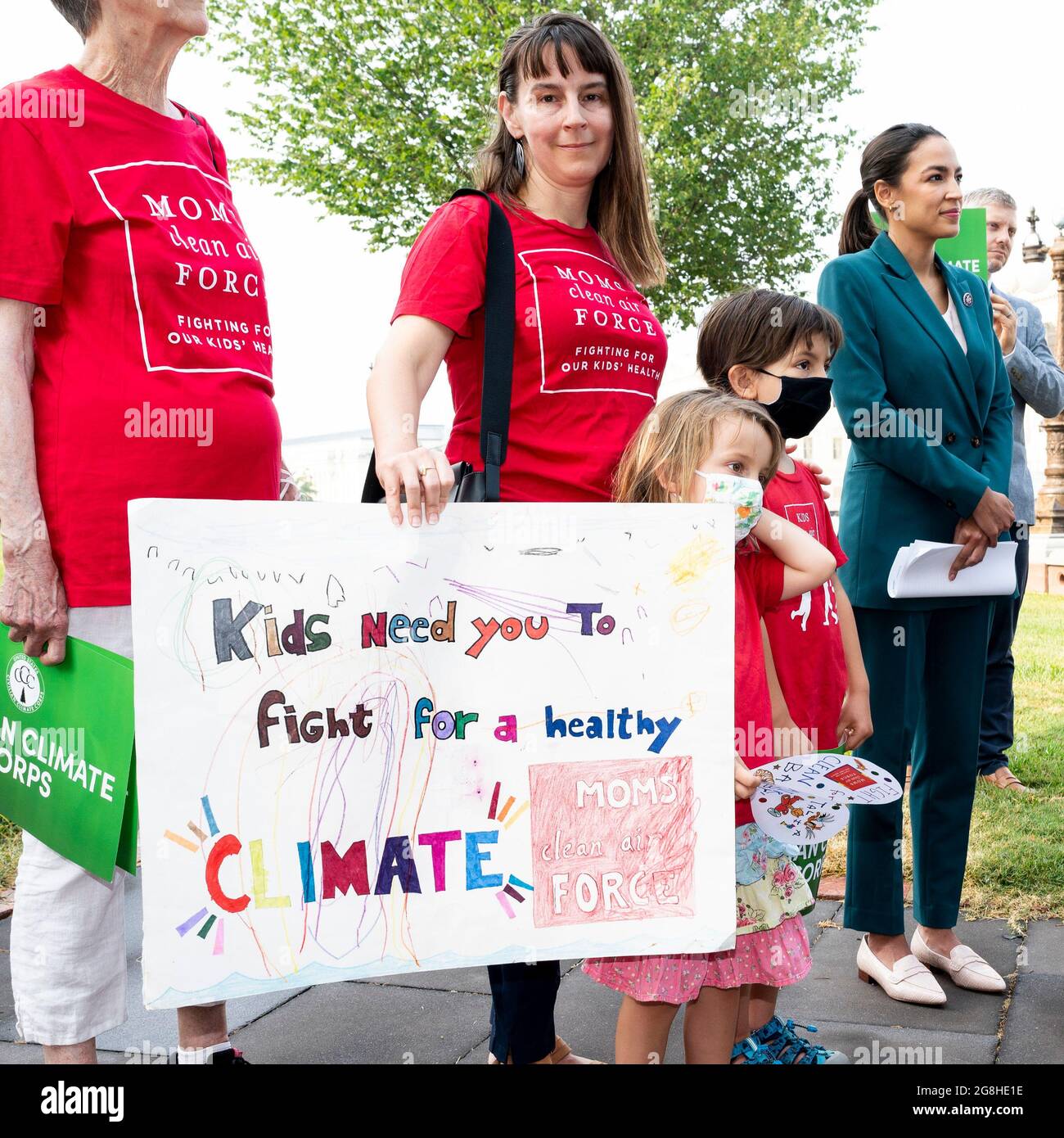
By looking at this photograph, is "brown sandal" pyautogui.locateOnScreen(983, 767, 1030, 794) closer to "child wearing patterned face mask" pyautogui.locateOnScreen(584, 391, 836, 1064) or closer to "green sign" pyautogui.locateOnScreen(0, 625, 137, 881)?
"child wearing patterned face mask" pyautogui.locateOnScreen(584, 391, 836, 1064)

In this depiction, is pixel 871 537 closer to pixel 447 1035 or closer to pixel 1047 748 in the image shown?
pixel 447 1035

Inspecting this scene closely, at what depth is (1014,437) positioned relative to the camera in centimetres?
489

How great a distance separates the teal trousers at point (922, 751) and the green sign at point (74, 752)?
5.91 feet

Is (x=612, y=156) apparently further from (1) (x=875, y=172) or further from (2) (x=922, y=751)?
(2) (x=922, y=751)

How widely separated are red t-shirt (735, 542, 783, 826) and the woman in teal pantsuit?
2.75ft

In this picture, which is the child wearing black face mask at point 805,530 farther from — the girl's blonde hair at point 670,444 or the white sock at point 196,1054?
the white sock at point 196,1054

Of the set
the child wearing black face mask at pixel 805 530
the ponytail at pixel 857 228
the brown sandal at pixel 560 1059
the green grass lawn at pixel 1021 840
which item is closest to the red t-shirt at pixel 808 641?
the child wearing black face mask at pixel 805 530

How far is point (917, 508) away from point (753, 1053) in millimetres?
1371

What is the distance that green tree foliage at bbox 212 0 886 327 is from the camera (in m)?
15.8

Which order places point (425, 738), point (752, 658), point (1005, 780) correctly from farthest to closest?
→ point (1005, 780) → point (752, 658) → point (425, 738)

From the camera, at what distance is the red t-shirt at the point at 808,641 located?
2270mm

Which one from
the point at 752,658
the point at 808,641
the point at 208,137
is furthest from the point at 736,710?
the point at 208,137
